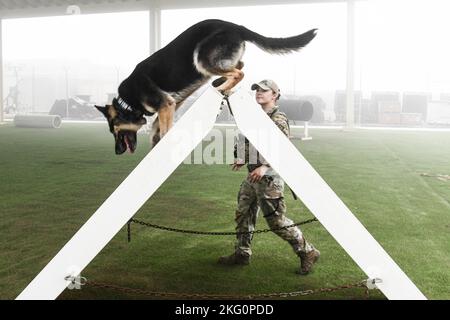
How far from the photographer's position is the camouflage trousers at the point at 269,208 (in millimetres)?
3104

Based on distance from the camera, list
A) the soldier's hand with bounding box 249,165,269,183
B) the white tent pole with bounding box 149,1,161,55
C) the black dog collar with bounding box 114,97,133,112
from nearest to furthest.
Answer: the black dog collar with bounding box 114,97,133,112 < the soldier's hand with bounding box 249,165,269,183 < the white tent pole with bounding box 149,1,161,55

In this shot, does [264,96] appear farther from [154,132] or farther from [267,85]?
[154,132]

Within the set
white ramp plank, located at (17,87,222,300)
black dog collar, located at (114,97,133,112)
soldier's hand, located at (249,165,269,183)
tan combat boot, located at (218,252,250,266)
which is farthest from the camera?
tan combat boot, located at (218,252,250,266)

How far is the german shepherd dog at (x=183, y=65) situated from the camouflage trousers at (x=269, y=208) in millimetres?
874

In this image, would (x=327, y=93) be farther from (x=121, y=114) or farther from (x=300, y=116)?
(x=121, y=114)

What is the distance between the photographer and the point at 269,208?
10.2 ft

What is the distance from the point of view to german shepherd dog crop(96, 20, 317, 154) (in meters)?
2.55

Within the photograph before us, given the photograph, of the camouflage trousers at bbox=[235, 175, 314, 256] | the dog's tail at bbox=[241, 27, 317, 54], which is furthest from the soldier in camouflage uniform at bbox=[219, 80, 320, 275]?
the dog's tail at bbox=[241, 27, 317, 54]

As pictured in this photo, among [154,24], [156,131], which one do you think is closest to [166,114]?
[156,131]

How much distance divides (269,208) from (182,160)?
3.38ft

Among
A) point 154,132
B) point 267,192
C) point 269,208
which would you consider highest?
point 154,132

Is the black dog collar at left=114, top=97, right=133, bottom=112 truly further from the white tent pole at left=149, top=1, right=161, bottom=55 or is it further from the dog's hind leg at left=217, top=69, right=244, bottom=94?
the white tent pole at left=149, top=1, right=161, bottom=55

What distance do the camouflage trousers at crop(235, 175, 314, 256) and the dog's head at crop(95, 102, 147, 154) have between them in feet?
3.01

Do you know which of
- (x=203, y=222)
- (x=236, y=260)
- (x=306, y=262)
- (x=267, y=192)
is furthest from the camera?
(x=203, y=222)
